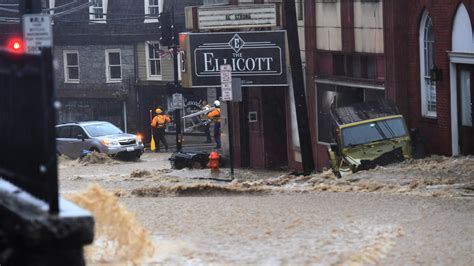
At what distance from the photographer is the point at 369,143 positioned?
23047mm

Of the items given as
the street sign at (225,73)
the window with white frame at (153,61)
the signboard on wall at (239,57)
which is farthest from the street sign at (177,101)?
the street sign at (225,73)

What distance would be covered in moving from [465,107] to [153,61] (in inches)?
1175

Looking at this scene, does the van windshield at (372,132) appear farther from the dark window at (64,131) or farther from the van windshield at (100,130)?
the dark window at (64,131)

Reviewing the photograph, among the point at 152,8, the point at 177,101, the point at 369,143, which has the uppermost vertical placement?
the point at 152,8

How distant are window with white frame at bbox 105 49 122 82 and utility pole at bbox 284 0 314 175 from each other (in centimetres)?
2892

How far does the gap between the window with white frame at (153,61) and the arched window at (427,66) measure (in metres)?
27.3

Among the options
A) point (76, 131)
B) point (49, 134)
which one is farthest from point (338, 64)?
point (49, 134)

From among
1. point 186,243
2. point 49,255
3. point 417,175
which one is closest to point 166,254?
point 186,243

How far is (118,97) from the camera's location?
176 ft

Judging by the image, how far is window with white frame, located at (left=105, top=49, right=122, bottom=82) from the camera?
54344 mm

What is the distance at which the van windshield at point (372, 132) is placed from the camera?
75.8ft

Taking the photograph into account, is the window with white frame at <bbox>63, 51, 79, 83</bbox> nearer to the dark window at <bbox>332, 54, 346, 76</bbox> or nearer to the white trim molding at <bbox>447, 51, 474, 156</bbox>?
the dark window at <bbox>332, 54, 346, 76</bbox>

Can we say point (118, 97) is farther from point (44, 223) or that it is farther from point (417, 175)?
point (44, 223)

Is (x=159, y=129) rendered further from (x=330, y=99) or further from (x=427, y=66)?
(x=427, y=66)
